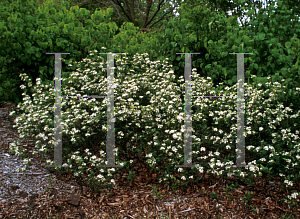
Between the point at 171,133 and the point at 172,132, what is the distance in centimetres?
64

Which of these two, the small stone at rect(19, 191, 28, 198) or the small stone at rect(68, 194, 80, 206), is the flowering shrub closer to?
the small stone at rect(68, 194, 80, 206)

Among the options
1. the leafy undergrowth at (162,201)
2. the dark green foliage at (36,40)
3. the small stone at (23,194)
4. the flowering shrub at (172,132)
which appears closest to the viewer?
the leafy undergrowth at (162,201)

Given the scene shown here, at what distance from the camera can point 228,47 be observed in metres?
5.17

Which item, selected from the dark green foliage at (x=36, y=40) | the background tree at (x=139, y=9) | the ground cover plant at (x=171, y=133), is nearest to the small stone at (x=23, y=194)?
the ground cover plant at (x=171, y=133)

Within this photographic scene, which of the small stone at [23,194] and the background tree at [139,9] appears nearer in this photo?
the small stone at [23,194]

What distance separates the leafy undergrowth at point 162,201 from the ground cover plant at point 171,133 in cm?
14

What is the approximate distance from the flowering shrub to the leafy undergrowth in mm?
166

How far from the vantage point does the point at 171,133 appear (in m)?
4.10

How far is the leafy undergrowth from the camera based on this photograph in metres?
3.28

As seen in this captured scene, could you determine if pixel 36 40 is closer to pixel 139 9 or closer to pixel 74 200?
pixel 74 200

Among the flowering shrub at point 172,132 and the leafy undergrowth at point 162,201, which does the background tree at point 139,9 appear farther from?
the leafy undergrowth at point 162,201

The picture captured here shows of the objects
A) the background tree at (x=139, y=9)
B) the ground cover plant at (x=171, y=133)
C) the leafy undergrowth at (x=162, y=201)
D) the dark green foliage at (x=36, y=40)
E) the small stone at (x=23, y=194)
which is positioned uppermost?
the background tree at (x=139, y=9)

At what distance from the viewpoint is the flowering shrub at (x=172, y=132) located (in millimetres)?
3602

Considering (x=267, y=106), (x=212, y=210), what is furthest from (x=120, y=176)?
(x=267, y=106)
